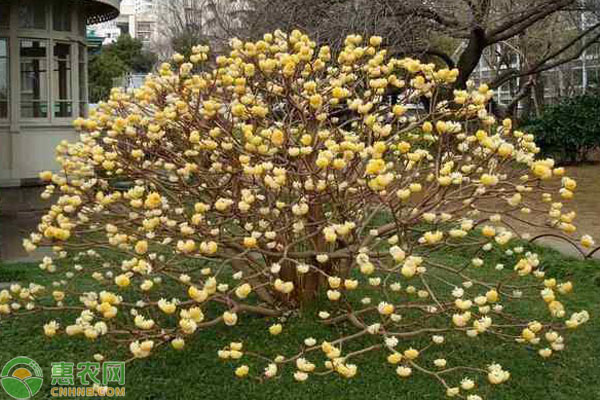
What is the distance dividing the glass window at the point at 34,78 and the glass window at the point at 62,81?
0.64 ft

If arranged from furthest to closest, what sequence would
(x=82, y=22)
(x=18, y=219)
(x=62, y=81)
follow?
(x=82, y=22) → (x=62, y=81) → (x=18, y=219)

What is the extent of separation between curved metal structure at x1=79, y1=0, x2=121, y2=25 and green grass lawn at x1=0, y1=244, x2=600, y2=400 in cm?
938

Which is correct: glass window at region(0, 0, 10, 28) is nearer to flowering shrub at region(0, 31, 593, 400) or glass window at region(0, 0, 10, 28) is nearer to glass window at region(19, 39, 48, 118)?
glass window at region(19, 39, 48, 118)

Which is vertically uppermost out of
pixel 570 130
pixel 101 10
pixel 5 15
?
pixel 101 10

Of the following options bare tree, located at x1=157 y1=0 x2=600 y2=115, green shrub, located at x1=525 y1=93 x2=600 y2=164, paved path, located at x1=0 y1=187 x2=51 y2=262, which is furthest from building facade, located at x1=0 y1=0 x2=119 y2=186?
green shrub, located at x1=525 y1=93 x2=600 y2=164

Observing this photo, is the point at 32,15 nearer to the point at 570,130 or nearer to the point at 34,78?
the point at 34,78

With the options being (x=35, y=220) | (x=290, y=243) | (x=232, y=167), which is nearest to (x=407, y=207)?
(x=290, y=243)

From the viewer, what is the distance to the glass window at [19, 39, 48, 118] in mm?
12047

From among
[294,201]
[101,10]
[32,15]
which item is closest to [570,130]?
[101,10]

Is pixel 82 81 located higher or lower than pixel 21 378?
higher

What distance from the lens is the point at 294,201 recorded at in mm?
3539

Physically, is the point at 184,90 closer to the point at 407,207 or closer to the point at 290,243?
the point at 290,243

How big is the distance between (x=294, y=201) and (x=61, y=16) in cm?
1029

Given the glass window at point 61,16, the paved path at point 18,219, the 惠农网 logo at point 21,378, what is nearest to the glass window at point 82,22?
the glass window at point 61,16
